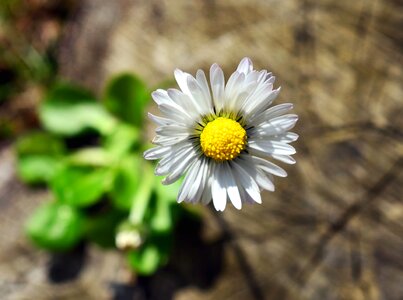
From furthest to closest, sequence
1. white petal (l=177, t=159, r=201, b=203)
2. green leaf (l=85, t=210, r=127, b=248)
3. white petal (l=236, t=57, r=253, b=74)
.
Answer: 1. green leaf (l=85, t=210, r=127, b=248)
2. white petal (l=177, t=159, r=201, b=203)
3. white petal (l=236, t=57, r=253, b=74)

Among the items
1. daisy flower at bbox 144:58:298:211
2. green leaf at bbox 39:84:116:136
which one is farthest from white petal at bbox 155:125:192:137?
green leaf at bbox 39:84:116:136

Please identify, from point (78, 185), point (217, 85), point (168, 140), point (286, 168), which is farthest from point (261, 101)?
point (78, 185)

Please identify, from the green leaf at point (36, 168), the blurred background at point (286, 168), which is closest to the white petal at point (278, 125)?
the blurred background at point (286, 168)

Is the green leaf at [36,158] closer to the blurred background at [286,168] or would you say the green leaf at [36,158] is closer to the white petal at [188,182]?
the blurred background at [286,168]

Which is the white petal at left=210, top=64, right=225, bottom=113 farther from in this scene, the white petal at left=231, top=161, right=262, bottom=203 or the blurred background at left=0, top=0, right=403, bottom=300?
the blurred background at left=0, top=0, right=403, bottom=300

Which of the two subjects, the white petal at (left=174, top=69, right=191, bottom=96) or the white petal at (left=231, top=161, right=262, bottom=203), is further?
the white petal at (left=231, top=161, right=262, bottom=203)

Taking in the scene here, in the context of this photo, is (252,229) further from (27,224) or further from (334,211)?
(27,224)
